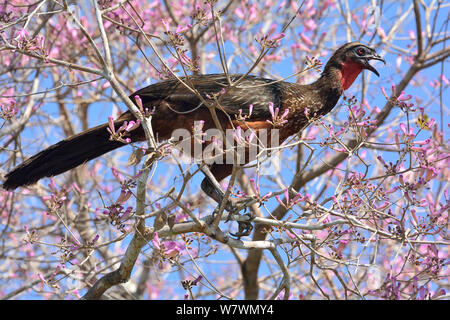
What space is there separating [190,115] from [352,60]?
1.45 meters

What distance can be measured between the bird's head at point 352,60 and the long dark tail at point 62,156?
1.81 metres

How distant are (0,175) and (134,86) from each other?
2.05 meters

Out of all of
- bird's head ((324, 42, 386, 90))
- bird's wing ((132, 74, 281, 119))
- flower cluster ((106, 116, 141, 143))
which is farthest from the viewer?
bird's head ((324, 42, 386, 90))

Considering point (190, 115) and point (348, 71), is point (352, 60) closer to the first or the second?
point (348, 71)

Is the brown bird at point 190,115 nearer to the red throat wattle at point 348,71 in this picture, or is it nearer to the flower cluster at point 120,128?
the red throat wattle at point 348,71

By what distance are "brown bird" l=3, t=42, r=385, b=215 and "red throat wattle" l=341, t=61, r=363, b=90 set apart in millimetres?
164

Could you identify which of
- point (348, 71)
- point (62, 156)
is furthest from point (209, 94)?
point (348, 71)

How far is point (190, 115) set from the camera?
4109mm

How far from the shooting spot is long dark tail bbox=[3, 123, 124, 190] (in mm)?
3943

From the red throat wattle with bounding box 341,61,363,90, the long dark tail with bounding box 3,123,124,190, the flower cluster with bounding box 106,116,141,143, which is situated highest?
the red throat wattle with bounding box 341,61,363,90

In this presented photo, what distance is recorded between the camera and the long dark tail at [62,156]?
394 centimetres

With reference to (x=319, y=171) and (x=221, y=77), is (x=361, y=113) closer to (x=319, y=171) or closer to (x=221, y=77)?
(x=221, y=77)

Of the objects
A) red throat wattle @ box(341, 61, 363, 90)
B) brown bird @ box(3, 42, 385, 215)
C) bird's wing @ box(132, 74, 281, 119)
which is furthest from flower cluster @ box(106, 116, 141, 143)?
red throat wattle @ box(341, 61, 363, 90)

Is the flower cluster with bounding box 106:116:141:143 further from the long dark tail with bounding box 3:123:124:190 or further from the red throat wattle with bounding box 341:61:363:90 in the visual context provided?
the red throat wattle with bounding box 341:61:363:90
